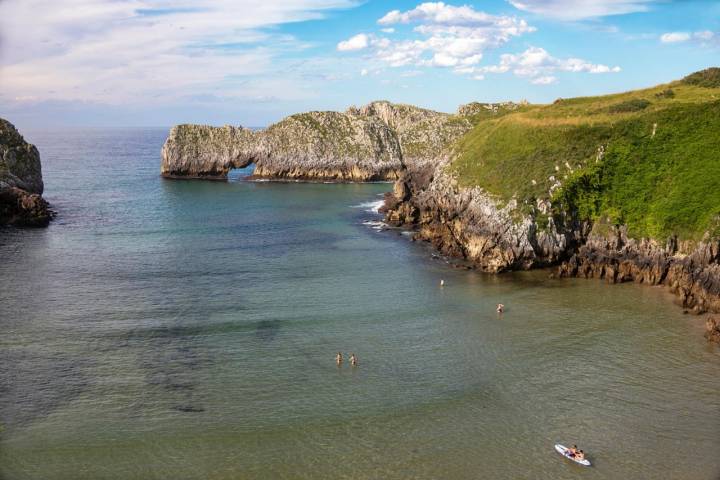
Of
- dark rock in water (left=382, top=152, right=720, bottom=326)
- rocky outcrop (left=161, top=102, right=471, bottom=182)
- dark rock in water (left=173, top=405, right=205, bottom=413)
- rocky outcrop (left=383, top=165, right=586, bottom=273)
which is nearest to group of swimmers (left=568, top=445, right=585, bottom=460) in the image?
dark rock in water (left=173, top=405, right=205, bottom=413)

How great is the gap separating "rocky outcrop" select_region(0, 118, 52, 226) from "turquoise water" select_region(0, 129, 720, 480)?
1856 cm

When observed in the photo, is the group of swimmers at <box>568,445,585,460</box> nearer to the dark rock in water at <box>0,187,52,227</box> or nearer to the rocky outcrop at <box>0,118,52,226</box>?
the dark rock in water at <box>0,187,52,227</box>

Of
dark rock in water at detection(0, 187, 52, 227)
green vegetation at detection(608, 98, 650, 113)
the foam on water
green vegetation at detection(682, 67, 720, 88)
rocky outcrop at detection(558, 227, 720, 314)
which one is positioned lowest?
rocky outcrop at detection(558, 227, 720, 314)

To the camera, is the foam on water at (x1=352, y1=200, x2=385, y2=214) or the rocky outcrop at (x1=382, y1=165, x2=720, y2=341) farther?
the foam on water at (x1=352, y1=200, x2=385, y2=214)

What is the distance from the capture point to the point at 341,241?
82.6 m

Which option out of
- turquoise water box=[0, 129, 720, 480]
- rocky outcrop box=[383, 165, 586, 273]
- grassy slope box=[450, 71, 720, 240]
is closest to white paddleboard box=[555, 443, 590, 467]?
turquoise water box=[0, 129, 720, 480]

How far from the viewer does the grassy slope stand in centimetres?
6494

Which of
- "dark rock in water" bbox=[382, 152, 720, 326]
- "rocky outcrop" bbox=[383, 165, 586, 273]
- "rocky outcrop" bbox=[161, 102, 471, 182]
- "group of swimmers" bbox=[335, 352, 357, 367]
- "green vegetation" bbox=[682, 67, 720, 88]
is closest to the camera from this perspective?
"group of swimmers" bbox=[335, 352, 357, 367]

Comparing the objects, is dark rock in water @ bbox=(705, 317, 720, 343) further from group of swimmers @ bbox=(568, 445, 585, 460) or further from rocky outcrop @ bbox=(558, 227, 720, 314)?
group of swimmers @ bbox=(568, 445, 585, 460)

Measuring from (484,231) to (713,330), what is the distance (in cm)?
2831

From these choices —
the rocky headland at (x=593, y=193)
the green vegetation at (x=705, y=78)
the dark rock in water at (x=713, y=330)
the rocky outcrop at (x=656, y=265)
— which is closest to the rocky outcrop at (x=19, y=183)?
the rocky headland at (x=593, y=193)

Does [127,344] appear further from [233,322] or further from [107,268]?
[107,268]

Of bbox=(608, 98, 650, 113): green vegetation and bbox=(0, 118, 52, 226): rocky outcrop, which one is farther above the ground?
bbox=(608, 98, 650, 113): green vegetation

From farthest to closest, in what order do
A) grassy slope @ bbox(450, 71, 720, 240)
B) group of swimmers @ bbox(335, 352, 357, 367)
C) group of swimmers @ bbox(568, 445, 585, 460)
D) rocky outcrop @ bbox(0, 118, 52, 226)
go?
1. rocky outcrop @ bbox(0, 118, 52, 226)
2. grassy slope @ bbox(450, 71, 720, 240)
3. group of swimmers @ bbox(335, 352, 357, 367)
4. group of swimmers @ bbox(568, 445, 585, 460)
